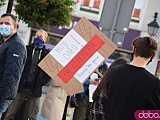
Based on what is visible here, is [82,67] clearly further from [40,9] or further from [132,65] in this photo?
[40,9]

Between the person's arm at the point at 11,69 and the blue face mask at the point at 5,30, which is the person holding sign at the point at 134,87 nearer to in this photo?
the person's arm at the point at 11,69

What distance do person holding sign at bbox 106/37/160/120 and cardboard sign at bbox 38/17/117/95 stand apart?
1051 millimetres

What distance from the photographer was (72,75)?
439 centimetres

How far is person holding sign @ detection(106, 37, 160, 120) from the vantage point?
10.1 feet

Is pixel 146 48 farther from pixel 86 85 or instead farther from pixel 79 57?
pixel 86 85

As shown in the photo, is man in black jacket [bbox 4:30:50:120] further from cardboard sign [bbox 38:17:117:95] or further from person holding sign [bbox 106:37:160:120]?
person holding sign [bbox 106:37:160:120]

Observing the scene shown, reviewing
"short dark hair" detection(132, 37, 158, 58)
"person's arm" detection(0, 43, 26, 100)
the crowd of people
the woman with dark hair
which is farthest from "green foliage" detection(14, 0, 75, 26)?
"short dark hair" detection(132, 37, 158, 58)

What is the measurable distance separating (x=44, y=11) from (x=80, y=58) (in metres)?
9.31

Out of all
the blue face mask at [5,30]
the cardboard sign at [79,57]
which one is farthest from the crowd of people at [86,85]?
the cardboard sign at [79,57]

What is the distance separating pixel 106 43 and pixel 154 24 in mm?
A: 12329

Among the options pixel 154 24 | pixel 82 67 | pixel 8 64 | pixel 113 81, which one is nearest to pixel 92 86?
pixel 82 67

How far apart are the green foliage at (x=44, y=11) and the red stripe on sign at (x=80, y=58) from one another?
8.73 meters

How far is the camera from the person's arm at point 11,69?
406cm

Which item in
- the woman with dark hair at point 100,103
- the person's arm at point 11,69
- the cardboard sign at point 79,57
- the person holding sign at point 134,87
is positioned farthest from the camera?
the cardboard sign at point 79,57
